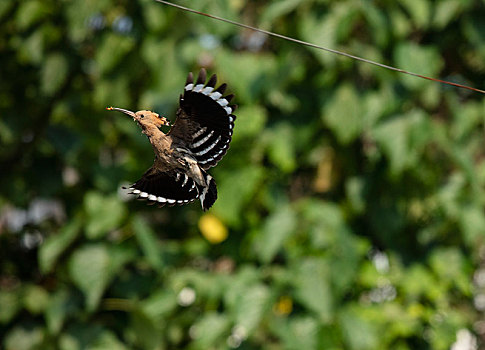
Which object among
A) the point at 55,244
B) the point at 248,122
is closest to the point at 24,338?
the point at 55,244

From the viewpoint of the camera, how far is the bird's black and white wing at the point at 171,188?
0.87m

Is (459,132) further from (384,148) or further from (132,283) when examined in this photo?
(132,283)

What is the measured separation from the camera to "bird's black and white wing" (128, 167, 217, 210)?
87cm

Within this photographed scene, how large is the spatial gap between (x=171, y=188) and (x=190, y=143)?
0.07 m

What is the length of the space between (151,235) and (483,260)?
1220 mm

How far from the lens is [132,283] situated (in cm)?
217

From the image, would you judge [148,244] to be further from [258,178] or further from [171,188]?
[171,188]

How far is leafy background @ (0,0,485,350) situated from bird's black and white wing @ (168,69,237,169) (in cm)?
111

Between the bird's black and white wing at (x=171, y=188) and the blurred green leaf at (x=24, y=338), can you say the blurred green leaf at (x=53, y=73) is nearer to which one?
the blurred green leaf at (x=24, y=338)

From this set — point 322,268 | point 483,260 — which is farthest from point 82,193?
point 483,260

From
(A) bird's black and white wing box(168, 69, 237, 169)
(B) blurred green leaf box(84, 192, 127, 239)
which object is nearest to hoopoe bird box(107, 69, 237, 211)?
(A) bird's black and white wing box(168, 69, 237, 169)

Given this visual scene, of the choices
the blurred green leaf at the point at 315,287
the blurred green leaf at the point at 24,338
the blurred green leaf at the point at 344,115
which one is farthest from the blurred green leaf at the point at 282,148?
the blurred green leaf at the point at 24,338

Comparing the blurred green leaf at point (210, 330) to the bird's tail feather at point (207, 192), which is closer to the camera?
the bird's tail feather at point (207, 192)

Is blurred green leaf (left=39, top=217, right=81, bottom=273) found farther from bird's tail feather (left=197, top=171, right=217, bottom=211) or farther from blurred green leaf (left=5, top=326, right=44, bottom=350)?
bird's tail feather (left=197, top=171, right=217, bottom=211)
